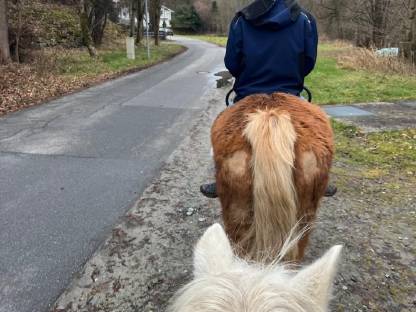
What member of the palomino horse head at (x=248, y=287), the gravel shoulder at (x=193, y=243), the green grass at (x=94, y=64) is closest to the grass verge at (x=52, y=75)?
the green grass at (x=94, y=64)

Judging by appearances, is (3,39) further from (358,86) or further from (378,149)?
(378,149)

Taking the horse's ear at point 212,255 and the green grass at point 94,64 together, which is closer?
the horse's ear at point 212,255

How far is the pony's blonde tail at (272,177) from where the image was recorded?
2.27 meters

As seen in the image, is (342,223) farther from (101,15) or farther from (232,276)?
(101,15)

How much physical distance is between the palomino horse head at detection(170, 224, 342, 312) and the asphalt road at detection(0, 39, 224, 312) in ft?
7.86

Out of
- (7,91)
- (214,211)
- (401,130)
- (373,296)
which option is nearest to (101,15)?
(7,91)

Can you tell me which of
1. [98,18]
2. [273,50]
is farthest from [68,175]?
[98,18]

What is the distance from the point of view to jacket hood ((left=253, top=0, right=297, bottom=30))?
9.57ft

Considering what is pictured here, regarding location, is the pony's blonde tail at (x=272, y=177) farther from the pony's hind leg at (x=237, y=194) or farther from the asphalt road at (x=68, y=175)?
the asphalt road at (x=68, y=175)

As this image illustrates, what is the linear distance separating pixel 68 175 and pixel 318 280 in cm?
527

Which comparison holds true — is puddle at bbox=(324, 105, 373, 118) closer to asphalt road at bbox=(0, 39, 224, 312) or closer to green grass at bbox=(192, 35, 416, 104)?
green grass at bbox=(192, 35, 416, 104)

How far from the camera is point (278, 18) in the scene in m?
2.91

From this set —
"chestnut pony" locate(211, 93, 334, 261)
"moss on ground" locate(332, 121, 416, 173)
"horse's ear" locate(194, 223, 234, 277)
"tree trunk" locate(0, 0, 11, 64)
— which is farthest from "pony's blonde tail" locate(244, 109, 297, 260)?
"tree trunk" locate(0, 0, 11, 64)

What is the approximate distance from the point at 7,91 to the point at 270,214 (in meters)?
11.3
